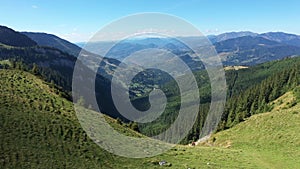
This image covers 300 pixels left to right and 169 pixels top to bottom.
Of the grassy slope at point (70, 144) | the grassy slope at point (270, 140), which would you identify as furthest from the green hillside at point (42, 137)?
the grassy slope at point (270, 140)

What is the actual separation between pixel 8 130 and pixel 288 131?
169ft

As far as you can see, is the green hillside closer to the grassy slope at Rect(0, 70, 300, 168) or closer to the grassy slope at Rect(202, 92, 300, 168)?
the grassy slope at Rect(0, 70, 300, 168)

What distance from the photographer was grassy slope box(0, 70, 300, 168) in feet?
119

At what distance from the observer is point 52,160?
115 ft

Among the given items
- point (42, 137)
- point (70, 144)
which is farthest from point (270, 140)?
point (42, 137)

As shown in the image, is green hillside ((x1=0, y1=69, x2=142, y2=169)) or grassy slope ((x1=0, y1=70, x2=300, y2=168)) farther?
grassy slope ((x1=0, y1=70, x2=300, y2=168))

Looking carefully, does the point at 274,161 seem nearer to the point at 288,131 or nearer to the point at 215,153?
the point at 215,153

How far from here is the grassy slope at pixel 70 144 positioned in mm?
36250

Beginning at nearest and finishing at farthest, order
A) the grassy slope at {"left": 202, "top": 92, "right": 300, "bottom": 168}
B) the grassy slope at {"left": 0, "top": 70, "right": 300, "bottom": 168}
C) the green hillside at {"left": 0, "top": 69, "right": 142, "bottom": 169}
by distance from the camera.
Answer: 1. the green hillside at {"left": 0, "top": 69, "right": 142, "bottom": 169}
2. the grassy slope at {"left": 0, "top": 70, "right": 300, "bottom": 168}
3. the grassy slope at {"left": 202, "top": 92, "right": 300, "bottom": 168}

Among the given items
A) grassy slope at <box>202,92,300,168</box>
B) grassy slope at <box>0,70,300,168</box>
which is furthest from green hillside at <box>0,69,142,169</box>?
grassy slope at <box>202,92,300,168</box>

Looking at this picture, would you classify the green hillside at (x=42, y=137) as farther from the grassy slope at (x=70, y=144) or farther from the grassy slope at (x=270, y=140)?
the grassy slope at (x=270, y=140)

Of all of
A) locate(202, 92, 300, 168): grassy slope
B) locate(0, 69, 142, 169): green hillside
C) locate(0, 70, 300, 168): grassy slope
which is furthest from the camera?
locate(202, 92, 300, 168): grassy slope

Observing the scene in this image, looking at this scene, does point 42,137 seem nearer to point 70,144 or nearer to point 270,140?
point 70,144

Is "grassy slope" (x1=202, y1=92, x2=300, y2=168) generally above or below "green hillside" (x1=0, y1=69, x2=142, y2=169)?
below
